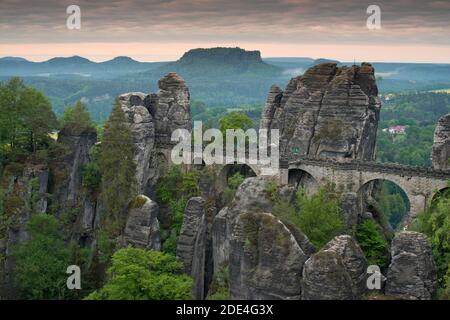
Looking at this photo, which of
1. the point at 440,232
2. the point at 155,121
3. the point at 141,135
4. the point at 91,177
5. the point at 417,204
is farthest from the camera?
the point at 155,121

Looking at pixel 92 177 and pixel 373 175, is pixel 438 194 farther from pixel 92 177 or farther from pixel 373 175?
pixel 92 177

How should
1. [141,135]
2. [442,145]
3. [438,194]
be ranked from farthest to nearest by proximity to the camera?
[141,135]
[442,145]
[438,194]

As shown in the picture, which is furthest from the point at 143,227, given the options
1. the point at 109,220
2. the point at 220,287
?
the point at 220,287

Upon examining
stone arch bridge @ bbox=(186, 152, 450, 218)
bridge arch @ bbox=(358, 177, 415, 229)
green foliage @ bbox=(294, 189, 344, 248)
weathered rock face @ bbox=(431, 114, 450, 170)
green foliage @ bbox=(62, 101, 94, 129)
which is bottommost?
bridge arch @ bbox=(358, 177, 415, 229)

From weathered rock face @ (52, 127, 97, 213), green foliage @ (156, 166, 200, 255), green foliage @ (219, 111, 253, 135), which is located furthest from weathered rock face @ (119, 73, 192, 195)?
green foliage @ (219, 111, 253, 135)

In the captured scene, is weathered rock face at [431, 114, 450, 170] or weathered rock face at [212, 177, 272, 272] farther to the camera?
weathered rock face at [431, 114, 450, 170]

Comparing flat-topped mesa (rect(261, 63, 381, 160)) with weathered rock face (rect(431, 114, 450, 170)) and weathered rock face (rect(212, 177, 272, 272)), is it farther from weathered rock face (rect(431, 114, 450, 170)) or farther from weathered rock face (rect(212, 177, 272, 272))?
weathered rock face (rect(212, 177, 272, 272))

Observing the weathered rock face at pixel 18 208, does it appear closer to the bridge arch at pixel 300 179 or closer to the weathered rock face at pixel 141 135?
the weathered rock face at pixel 141 135
